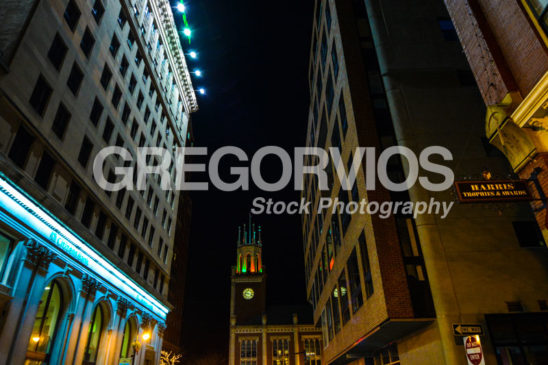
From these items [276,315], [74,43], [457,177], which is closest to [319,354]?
[276,315]

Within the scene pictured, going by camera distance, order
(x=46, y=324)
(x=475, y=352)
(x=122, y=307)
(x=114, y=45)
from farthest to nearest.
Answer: (x=122, y=307) < (x=114, y=45) < (x=46, y=324) < (x=475, y=352)

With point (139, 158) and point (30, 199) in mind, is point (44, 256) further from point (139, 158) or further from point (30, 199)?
point (139, 158)

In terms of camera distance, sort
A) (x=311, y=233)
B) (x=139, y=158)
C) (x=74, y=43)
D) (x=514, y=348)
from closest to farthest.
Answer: (x=514, y=348) < (x=74, y=43) < (x=139, y=158) < (x=311, y=233)

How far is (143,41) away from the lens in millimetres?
34656

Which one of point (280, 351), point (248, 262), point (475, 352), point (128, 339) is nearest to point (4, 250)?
point (128, 339)

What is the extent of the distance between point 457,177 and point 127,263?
2668 cm

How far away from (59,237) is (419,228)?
20.2 metres

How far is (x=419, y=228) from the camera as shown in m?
18.9

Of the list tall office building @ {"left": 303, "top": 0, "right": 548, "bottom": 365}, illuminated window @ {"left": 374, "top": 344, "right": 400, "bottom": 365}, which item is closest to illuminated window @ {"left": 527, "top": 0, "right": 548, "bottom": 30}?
tall office building @ {"left": 303, "top": 0, "right": 548, "bottom": 365}

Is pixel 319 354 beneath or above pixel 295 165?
beneath

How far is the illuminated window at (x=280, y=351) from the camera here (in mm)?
80188

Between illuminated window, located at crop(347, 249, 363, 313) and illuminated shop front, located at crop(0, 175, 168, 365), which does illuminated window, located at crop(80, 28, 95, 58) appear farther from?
illuminated window, located at crop(347, 249, 363, 313)

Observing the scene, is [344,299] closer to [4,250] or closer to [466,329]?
[466,329]

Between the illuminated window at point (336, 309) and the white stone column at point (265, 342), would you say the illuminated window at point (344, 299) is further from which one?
the white stone column at point (265, 342)
